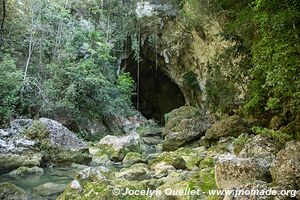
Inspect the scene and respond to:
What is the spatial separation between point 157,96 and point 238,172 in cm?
2034

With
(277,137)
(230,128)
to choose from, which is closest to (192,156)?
(230,128)

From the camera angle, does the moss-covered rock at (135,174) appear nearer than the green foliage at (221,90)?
Yes

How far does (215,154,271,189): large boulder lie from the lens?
376cm

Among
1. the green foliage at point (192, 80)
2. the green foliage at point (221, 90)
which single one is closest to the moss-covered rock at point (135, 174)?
the green foliage at point (221, 90)

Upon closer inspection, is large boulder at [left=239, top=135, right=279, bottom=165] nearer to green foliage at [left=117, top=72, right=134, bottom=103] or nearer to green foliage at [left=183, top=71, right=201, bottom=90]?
green foliage at [left=117, top=72, right=134, bottom=103]

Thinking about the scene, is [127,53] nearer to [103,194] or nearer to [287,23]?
[287,23]

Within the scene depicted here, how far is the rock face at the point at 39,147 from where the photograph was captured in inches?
293

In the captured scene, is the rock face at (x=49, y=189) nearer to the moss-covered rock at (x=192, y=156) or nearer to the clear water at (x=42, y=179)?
the clear water at (x=42, y=179)

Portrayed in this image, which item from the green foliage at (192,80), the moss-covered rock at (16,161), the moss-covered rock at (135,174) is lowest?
the moss-covered rock at (135,174)

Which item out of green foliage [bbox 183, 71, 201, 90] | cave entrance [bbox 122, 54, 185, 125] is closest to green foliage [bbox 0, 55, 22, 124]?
green foliage [bbox 183, 71, 201, 90]

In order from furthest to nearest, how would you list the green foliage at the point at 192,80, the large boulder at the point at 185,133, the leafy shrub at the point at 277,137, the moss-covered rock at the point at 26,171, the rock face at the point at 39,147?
the green foliage at the point at 192,80
the large boulder at the point at 185,133
the rock face at the point at 39,147
the moss-covered rock at the point at 26,171
the leafy shrub at the point at 277,137

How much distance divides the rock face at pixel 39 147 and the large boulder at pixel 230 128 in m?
3.25

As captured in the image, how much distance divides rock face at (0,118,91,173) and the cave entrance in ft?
44.5

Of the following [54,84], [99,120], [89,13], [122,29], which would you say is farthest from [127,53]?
[54,84]
